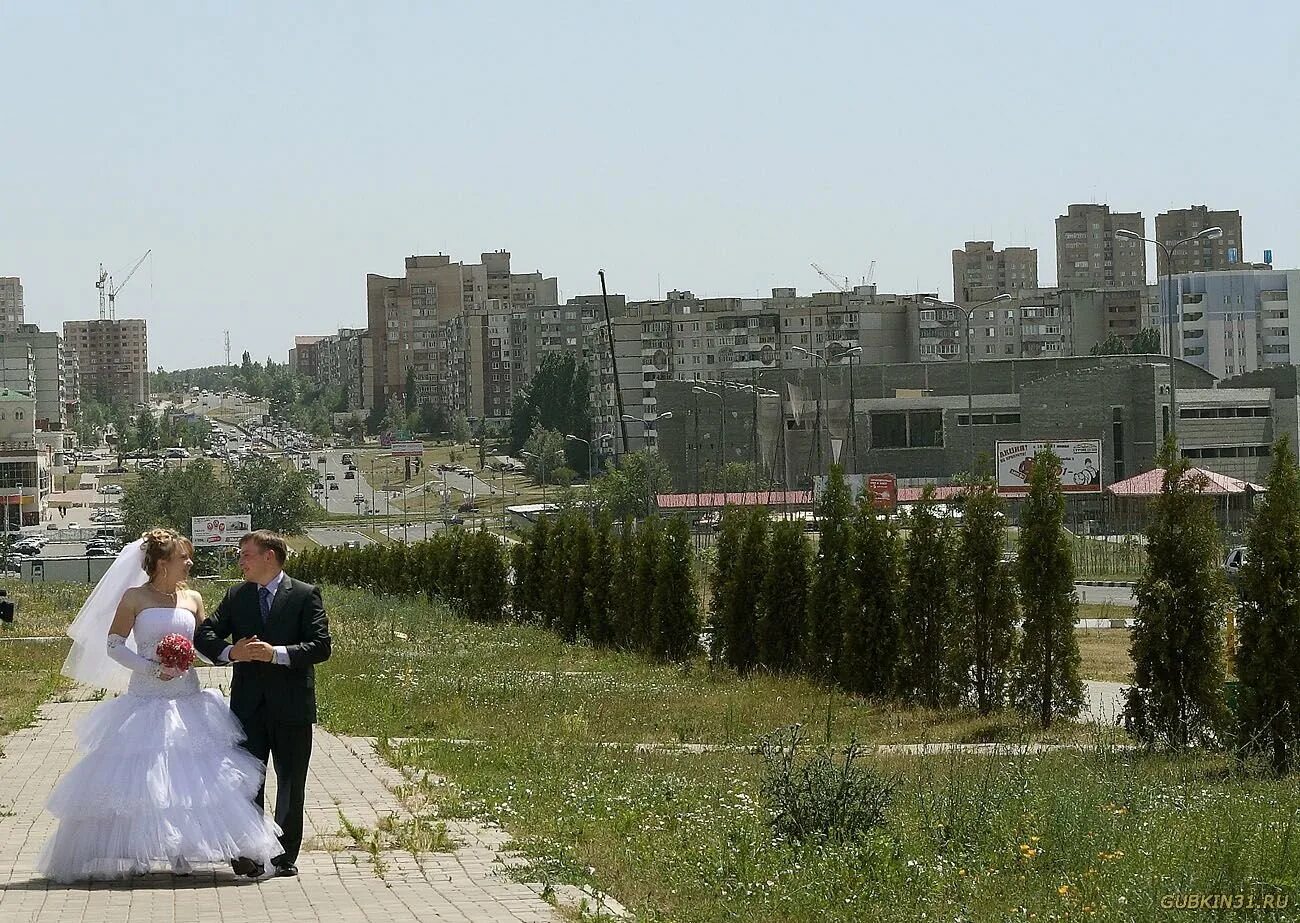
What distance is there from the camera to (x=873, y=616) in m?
19.2

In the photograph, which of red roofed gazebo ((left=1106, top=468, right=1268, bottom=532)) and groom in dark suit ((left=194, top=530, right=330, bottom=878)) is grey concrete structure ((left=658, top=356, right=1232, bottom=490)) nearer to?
red roofed gazebo ((left=1106, top=468, right=1268, bottom=532))

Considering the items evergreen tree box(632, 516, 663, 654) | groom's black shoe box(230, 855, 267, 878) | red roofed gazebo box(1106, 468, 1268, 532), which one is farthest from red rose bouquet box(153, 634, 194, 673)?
red roofed gazebo box(1106, 468, 1268, 532)

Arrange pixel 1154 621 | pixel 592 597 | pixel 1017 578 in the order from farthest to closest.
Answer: pixel 592 597
pixel 1017 578
pixel 1154 621

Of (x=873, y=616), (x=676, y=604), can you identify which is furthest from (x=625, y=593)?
(x=873, y=616)

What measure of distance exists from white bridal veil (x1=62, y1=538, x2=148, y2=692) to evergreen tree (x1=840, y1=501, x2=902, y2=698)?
38.6ft

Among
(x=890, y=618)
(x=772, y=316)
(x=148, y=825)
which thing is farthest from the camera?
(x=772, y=316)

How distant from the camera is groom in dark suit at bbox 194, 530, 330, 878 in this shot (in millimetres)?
8062

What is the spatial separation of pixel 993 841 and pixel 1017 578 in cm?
951

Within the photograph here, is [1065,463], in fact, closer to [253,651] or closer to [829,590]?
[829,590]

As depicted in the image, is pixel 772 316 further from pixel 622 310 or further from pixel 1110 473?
pixel 1110 473

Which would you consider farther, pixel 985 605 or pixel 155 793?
pixel 985 605

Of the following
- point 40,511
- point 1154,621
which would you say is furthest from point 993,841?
point 40,511

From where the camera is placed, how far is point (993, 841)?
→ 26.7 feet

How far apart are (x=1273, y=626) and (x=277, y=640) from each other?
8759 mm
